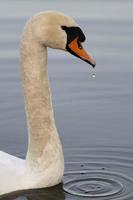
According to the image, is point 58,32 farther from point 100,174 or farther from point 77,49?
point 100,174

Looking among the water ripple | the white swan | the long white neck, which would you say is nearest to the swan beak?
the white swan

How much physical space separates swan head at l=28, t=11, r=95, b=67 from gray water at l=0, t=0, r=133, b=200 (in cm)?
114

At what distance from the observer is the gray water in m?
7.21

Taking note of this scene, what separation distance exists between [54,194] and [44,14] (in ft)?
5.18

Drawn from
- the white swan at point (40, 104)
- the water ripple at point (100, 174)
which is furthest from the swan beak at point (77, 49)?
the water ripple at point (100, 174)

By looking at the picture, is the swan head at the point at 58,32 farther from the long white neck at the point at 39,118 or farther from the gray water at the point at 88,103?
the gray water at the point at 88,103

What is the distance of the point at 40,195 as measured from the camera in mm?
7008

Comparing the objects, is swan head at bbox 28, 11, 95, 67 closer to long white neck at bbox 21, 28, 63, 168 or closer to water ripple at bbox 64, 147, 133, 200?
long white neck at bbox 21, 28, 63, 168

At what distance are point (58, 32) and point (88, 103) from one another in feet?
7.82

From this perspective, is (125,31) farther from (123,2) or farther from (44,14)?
(44,14)

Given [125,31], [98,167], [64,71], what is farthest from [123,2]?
[98,167]

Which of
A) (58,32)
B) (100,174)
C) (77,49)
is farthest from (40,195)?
(58,32)

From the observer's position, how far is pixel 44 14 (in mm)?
6871

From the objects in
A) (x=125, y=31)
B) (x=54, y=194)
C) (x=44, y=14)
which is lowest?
(x=54, y=194)
